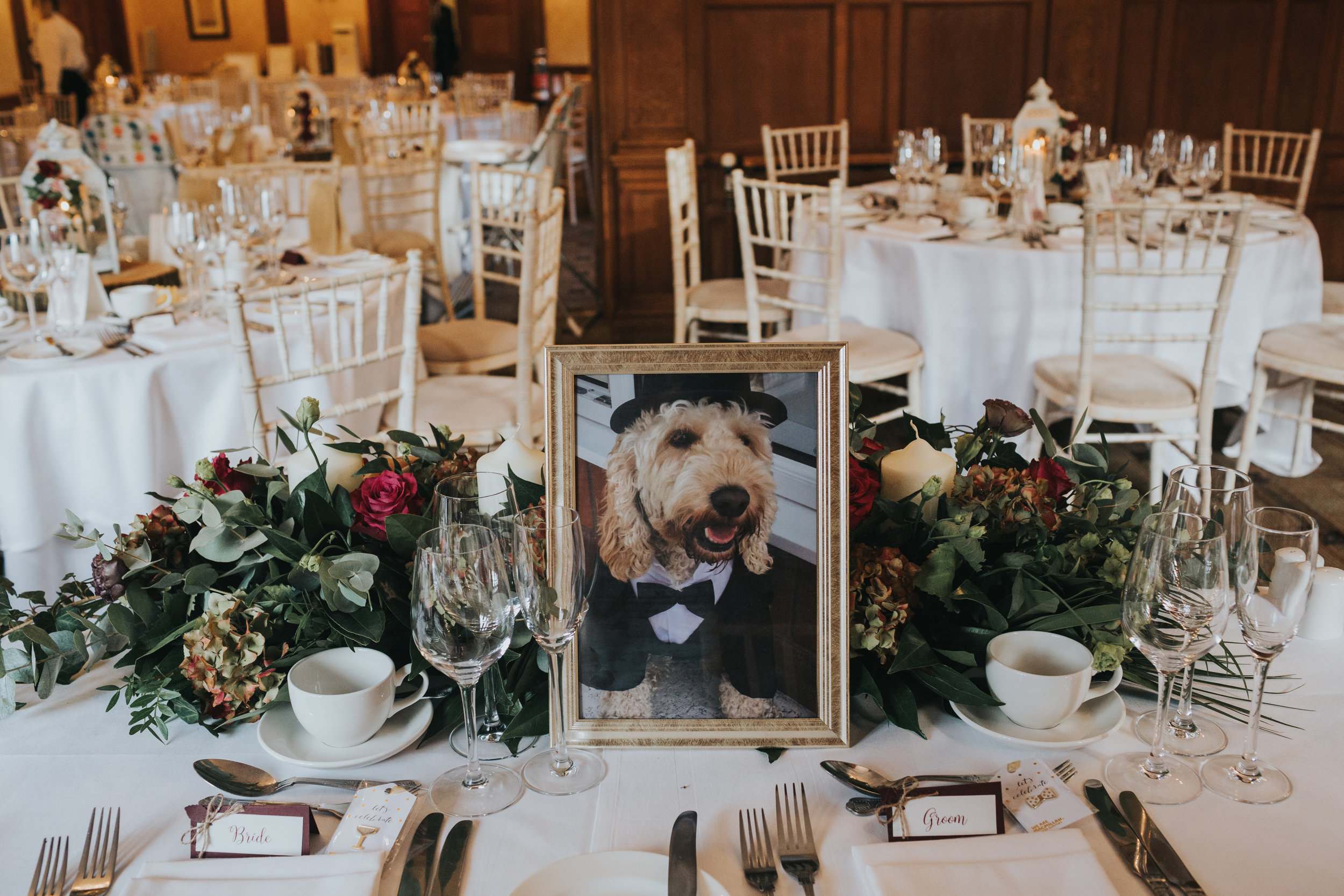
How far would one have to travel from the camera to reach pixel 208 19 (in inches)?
495

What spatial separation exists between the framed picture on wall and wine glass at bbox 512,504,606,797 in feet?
45.2

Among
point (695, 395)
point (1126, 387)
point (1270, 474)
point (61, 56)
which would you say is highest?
point (61, 56)

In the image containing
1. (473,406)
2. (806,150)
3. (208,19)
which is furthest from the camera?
(208,19)

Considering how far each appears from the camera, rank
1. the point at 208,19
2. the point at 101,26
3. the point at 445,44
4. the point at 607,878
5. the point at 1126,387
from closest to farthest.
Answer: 1. the point at 607,878
2. the point at 1126,387
3. the point at 445,44
4. the point at 101,26
5. the point at 208,19

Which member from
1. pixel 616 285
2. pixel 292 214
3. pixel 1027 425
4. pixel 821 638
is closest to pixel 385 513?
pixel 821 638

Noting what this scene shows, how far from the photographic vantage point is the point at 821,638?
0.89m

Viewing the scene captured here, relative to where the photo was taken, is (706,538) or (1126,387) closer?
(706,538)

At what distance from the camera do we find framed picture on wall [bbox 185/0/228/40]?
1249 cm

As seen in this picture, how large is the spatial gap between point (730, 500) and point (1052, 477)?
0.35 meters

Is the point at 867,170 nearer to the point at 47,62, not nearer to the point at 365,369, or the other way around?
the point at 365,369

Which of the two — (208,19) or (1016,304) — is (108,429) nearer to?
(1016,304)

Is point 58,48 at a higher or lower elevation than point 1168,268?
higher

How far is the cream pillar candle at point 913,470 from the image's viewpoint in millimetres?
1002

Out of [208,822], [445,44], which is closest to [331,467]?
[208,822]
